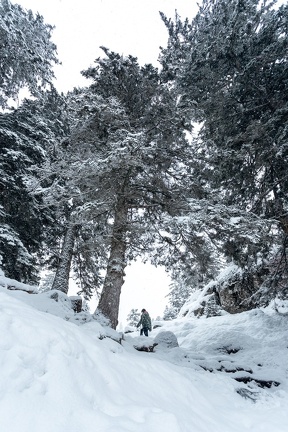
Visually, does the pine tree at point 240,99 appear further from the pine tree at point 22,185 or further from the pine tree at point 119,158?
the pine tree at point 22,185

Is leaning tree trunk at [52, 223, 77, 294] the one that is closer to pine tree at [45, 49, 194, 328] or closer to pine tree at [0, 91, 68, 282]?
pine tree at [0, 91, 68, 282]

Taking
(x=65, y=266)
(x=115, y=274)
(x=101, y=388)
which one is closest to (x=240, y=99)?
(x=115, y=274)

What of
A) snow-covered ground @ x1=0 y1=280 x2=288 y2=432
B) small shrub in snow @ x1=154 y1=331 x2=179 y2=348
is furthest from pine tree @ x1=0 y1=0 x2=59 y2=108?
small shrub in snow @ x1=154 y1=331 x2=179 y2=348

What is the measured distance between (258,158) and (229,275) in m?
12.4

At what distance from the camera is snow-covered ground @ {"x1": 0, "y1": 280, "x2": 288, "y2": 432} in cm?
246

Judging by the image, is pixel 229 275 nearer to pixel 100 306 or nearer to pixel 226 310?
pixel 226 310

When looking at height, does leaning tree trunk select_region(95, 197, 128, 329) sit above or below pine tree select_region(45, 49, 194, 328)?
below

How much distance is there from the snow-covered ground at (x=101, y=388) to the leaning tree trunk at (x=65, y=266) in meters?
5.46

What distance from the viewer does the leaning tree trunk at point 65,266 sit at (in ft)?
40.1

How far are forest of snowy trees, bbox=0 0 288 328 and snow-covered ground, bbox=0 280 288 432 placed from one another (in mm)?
3100

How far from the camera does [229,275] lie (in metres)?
19.1

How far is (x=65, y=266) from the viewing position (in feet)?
41.8

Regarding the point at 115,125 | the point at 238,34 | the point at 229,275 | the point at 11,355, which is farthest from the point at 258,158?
the point at 229,275

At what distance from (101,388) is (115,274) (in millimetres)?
4746
